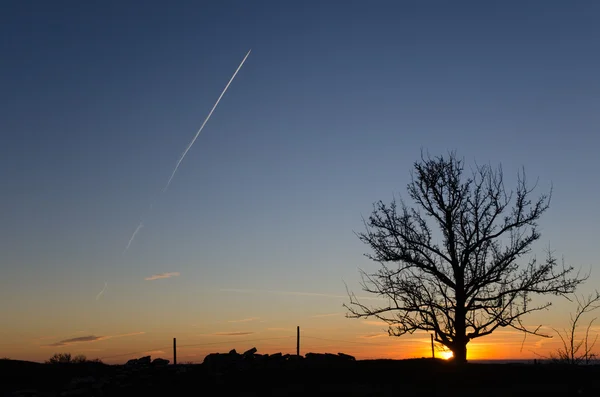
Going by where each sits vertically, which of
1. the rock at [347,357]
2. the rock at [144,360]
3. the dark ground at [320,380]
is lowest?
the dark ground at [320,380]

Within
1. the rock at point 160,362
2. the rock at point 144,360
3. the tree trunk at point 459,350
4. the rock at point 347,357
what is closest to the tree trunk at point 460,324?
the tree trunk at point 459,350

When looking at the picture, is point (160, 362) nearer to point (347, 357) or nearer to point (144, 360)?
point (144, 360)

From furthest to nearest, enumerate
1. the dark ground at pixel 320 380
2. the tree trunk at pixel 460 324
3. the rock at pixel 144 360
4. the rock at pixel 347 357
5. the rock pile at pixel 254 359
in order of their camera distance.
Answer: the tree trunk at pixel 460 324, the rock at pixel 347 357, the rock at pixel 144 360, the rock pile at pixel 254 359, the dark ground at pixel 320 380

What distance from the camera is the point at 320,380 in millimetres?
21375

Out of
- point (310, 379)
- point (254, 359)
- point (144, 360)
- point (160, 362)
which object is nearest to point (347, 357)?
point (254, 359)

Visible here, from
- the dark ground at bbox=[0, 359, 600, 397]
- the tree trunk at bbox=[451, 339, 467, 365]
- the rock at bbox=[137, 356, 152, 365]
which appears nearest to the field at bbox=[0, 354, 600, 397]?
the dark ground at bbox=[0, 359, 600, 397]

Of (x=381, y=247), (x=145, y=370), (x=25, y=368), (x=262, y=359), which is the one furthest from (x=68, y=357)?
(x=381, y=247)

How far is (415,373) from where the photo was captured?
22.1 metres

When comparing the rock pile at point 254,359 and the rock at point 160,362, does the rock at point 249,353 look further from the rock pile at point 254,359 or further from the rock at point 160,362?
the rock at point 160,362

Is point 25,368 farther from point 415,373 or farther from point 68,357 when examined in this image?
point 415,373

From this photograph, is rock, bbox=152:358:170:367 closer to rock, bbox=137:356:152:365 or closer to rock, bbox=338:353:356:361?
rock, bbox=137:356:152:365

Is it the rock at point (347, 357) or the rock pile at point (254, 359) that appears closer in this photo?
Answer: the rock pile at point (254, 359)

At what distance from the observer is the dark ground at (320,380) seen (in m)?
19.5

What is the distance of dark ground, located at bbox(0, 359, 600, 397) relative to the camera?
19.5 meters
